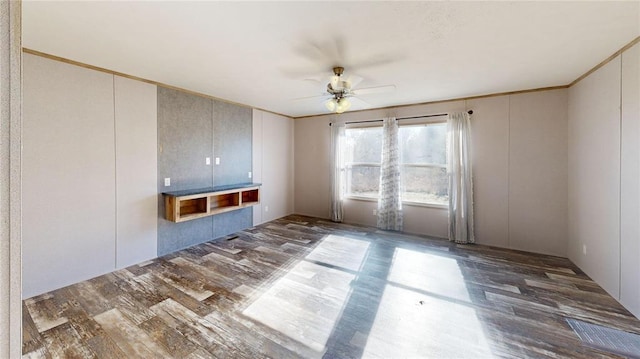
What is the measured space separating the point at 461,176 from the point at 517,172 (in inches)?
30.6

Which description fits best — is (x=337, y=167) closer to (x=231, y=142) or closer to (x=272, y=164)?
(x=272, y=164)

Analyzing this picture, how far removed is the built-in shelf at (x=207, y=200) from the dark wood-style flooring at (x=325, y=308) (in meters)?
0.63

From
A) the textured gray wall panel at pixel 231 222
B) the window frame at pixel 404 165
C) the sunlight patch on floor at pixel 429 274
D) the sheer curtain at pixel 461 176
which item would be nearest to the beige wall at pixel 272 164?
the textured gray wall panel at pixel 231 222

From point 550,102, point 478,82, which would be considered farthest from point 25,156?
point 550,102

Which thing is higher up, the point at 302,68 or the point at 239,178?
the point at 302,68

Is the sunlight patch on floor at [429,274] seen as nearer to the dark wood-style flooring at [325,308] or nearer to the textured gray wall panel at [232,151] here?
the dark wood-style flooring at [325,308]

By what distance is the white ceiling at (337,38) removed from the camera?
1.89 m

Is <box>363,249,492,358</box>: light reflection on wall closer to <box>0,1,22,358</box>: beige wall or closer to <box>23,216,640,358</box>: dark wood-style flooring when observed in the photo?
<box>23,216,640,358</box>: dark wood-style flooring

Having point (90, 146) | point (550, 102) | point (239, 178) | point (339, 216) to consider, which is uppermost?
point (550, 102)

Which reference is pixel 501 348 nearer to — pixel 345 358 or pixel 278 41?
pixel 345 358

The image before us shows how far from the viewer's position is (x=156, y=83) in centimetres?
354

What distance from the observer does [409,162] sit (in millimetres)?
4922

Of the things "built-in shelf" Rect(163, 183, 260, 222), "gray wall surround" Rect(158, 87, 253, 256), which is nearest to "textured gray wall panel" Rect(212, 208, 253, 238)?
"gray wall surround" Rect(158, 87, 253, 256)

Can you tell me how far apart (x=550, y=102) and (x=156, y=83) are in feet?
18.9
